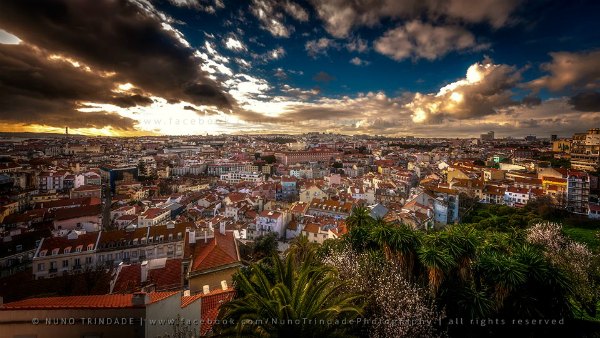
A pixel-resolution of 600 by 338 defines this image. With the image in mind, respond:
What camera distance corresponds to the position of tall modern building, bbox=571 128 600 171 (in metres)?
58.6

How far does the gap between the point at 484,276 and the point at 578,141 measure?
92369 mm

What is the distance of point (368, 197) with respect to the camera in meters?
43.9

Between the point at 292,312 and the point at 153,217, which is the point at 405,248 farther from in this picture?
the point at 153,217

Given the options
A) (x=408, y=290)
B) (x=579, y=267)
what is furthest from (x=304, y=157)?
(x=408, y=290)

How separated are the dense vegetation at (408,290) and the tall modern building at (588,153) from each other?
6716 centimetres

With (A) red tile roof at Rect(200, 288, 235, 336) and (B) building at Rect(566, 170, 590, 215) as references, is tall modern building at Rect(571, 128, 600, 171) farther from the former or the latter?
(A) red tile roof at Rect(200, 288, 235, 336)

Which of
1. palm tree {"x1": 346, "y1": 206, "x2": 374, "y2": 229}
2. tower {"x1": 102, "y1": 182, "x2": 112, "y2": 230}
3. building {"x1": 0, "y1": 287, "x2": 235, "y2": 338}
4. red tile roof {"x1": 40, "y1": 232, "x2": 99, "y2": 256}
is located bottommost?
tower {"x1": 102, "y1": 182, "x2": 112, "y2": 230}

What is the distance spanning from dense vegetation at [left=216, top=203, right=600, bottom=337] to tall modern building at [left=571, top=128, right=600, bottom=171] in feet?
220

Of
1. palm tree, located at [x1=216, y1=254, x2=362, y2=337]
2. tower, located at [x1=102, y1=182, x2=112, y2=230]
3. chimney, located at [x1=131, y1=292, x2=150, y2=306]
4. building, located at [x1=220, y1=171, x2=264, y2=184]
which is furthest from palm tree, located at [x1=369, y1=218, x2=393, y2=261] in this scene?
building, located at [x1=220, y1=171, x2=264, y2=184]

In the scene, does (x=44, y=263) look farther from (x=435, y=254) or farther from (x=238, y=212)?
(x=435, y=254)

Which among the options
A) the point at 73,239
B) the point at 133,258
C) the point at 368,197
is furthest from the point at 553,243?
the point at 73,239

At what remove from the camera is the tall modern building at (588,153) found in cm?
5861

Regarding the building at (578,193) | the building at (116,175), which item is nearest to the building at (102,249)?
the building at (116,175)

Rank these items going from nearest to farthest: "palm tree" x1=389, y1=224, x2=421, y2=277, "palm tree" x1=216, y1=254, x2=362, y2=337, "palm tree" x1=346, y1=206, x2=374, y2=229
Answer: "palm tree" x1=216, y1=254, x2=362, y2=337
"palm tree" x1=389, y1=224, x2=421, y2=277
"palm tree" x1=346, y1=206, x2=374, y2=229
